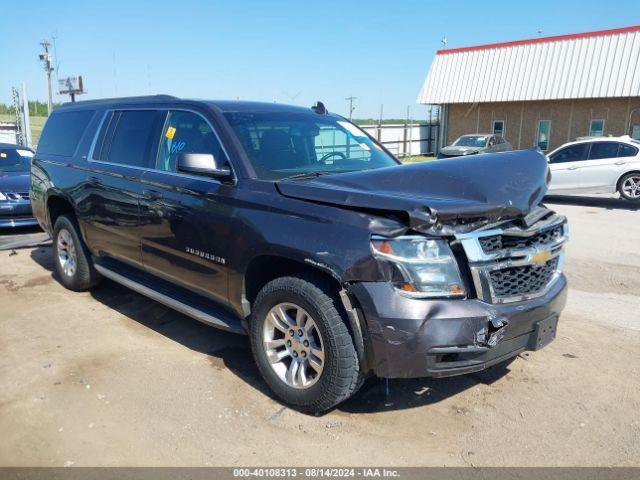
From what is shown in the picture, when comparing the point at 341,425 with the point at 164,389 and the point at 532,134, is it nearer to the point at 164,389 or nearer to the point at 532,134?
the point at 164,389

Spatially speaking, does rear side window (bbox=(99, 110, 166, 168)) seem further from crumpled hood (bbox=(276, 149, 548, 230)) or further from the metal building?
the metal building

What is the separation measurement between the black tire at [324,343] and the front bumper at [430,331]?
16 cm

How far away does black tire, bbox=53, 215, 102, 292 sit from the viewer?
5.80 meters

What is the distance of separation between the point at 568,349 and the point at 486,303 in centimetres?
188

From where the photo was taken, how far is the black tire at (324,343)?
319cm

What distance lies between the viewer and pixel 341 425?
11.3ft

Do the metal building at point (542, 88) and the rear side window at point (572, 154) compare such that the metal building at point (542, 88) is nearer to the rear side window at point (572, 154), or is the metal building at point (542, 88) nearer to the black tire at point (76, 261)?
the rear side window at point (572, 154)

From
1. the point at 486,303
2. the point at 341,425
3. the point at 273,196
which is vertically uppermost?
the point at 273,196

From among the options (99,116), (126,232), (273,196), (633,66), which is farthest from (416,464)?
(633,66)

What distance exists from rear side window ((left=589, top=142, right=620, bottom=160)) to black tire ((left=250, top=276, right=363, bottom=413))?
41.6 feet

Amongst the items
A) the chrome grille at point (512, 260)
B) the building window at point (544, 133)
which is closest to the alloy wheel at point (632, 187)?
the chrome grille at point (512, 260)

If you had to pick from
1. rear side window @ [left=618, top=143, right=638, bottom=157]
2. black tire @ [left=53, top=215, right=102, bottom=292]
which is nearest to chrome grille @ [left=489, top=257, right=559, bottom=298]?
black tire @ [left=53, top=215, right=102, bottom=292]

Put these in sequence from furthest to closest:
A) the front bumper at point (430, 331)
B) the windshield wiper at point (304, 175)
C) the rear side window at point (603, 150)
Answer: the rear side window at point (603, 150) < the windshield wiper at point (304, 175) < the front bumper at point (430, 331)

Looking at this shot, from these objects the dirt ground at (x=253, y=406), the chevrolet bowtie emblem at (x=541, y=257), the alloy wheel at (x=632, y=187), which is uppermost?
the chevrolet bowtie emblem at (x=541, y=257)
